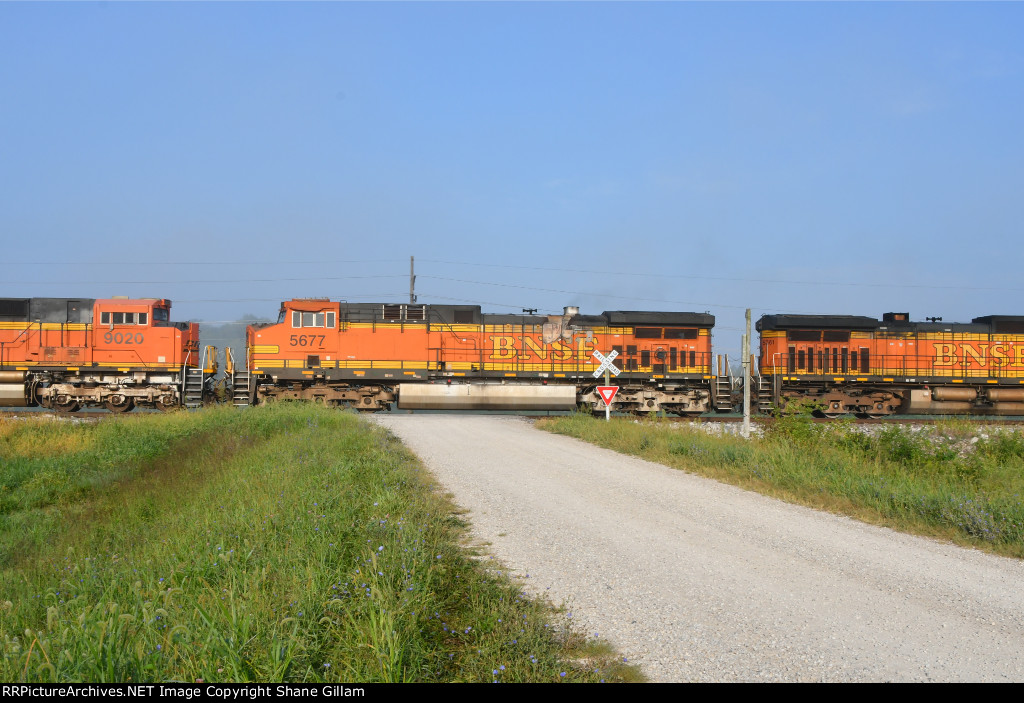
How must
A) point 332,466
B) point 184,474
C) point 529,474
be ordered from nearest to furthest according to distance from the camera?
point 332,466, point 529,474, point 184,474

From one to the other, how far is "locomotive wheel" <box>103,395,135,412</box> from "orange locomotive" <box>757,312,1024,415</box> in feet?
78.9

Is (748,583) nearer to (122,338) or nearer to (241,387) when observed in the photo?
(241,387)

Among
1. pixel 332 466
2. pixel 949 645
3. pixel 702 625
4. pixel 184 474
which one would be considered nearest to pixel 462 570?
pixel 702 625

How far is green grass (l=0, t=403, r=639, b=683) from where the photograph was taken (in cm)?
394

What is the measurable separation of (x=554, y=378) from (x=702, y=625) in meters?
21.9

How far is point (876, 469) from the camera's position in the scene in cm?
1106

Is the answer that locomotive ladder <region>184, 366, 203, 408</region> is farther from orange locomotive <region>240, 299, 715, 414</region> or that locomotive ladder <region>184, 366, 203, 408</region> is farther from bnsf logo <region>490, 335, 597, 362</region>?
bnsf logo <region>490, 335, 597, 362</region>

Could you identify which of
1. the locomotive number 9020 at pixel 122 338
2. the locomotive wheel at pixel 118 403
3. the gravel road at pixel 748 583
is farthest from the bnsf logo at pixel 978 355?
the locomotive wheel at pixel 118 403

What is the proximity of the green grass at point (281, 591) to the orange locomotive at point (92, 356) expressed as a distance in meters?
14.0

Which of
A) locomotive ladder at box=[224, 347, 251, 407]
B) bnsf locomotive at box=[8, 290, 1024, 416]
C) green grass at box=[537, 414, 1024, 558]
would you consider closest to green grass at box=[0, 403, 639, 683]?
green grass at box=[537, 414, 1024, 558]

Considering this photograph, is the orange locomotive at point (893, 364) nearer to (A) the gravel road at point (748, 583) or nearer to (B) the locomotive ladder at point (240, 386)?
(A) the gravel road at point (748, 583)

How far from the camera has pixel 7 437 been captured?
727 inches

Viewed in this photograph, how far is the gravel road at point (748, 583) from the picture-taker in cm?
441
